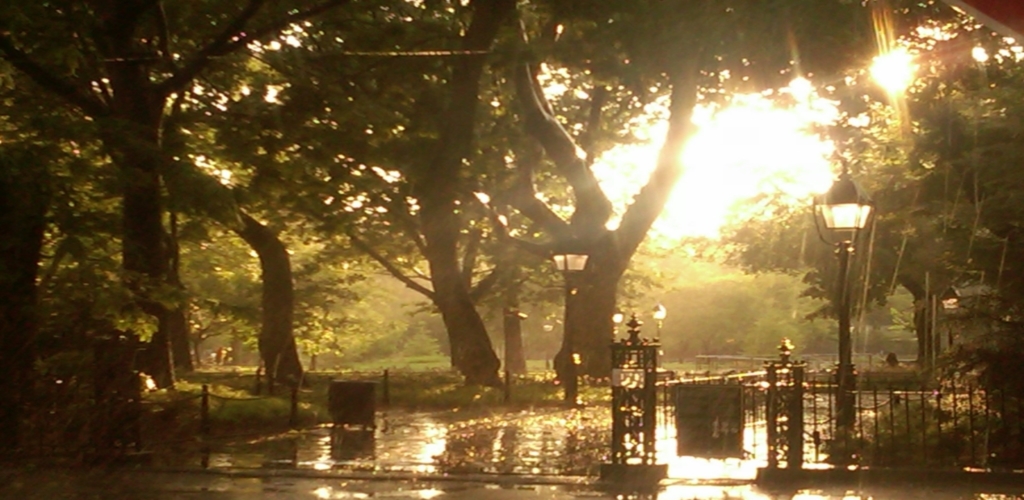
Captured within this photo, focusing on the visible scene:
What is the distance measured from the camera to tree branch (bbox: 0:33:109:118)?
17.8m

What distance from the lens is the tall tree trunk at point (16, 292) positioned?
49.9ft

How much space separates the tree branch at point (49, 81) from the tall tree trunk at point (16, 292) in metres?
3.10

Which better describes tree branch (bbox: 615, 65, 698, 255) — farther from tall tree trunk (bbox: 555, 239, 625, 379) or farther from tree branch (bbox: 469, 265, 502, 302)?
tree branch (bbox: 469, 265, 502, 302)

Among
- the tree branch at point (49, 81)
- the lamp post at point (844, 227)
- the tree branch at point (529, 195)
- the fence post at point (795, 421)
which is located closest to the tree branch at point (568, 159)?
the tree branch at point (529, 195)

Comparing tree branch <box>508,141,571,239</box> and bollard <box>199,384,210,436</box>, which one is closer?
bollard <box>199,384,210,436</box>

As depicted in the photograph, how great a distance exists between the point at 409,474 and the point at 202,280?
39249mm

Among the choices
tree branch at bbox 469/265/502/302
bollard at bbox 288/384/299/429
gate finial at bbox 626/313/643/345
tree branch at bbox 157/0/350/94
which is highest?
tree branch at bbox 157/0/350/94

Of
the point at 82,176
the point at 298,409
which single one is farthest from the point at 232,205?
the point at 298,409

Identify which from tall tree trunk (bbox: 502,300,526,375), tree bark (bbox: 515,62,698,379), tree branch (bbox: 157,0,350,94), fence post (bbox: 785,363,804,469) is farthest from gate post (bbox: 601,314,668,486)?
tall tree trunk (bbox: 502,300,526,375)

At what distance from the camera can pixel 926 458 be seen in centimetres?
1459

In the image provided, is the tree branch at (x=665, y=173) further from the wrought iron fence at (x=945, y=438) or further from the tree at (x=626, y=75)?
the wrought iron fence at (x=945, y=438)

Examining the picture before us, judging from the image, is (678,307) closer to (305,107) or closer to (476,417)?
(476,417)

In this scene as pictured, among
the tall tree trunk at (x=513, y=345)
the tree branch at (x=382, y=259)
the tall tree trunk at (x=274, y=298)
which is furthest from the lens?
the tall tree trunk at (x=513, y=345)

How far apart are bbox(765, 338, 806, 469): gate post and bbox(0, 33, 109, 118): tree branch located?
Result: 11.2 m
